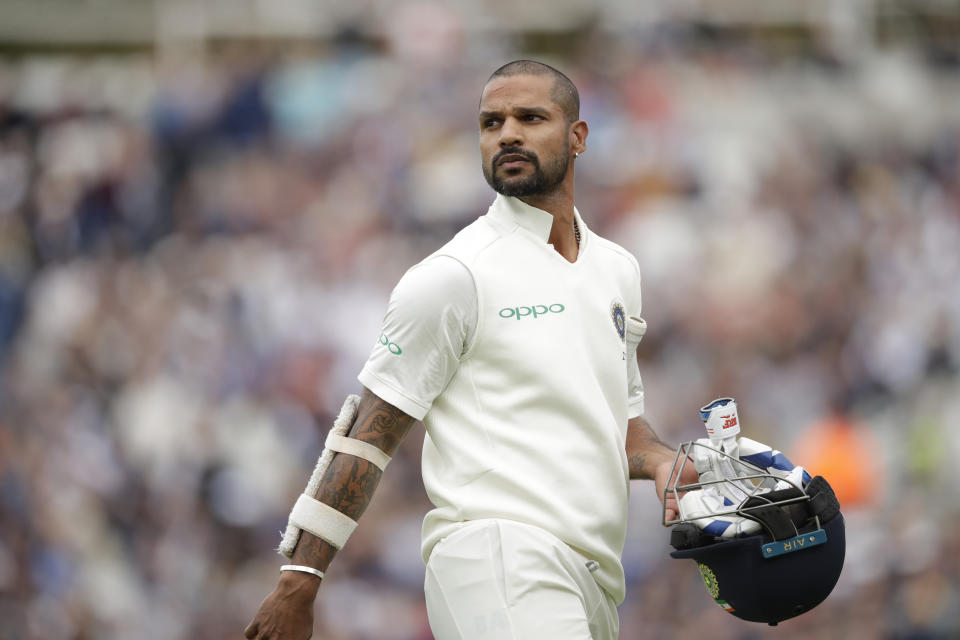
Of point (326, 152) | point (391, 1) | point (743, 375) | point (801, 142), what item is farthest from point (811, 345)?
point (391, 1)

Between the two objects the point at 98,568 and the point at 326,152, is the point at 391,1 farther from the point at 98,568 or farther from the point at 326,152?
the point at 98,568

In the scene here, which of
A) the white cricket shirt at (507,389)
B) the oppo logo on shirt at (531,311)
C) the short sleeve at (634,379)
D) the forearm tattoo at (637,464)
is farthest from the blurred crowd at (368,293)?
the oppo logo on shirt at (531,311)

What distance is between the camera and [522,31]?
11.9 m

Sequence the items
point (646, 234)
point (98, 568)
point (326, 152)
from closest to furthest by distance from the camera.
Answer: point (98, 568)
point (646, 234)
point (326, 152)

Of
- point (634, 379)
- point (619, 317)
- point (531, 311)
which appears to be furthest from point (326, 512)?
point (634, 379)

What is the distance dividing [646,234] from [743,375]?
1389mm

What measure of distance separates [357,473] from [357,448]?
0.06 metres

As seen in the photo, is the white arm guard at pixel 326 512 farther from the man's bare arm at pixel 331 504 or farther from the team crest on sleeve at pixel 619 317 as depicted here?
the team crest on sleeve at pixel 619 317

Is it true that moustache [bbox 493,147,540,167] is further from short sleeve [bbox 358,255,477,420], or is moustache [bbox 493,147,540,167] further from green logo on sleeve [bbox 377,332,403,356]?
green logo on sleeve [bbox 377,332,403,356]

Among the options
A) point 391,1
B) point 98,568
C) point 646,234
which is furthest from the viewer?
point 391,1

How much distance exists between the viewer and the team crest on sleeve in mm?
3720

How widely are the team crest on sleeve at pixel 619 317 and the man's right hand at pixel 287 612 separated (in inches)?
45.8

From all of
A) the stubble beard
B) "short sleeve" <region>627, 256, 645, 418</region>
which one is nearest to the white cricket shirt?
the stubble beard

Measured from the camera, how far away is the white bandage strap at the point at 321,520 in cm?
324
